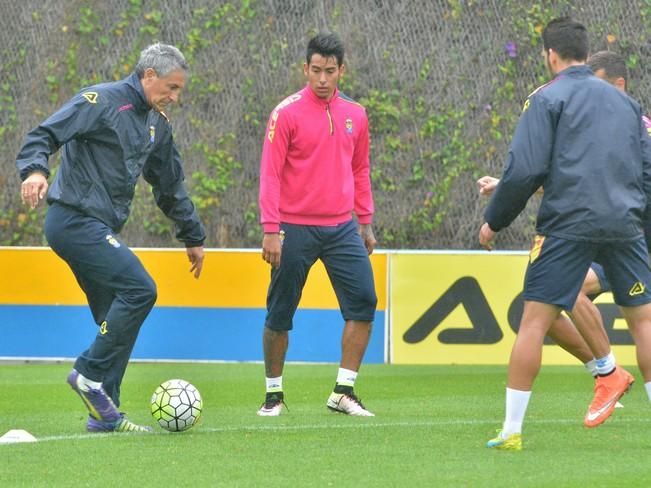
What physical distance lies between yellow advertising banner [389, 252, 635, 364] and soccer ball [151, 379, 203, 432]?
18.1ft

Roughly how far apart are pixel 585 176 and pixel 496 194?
Result: 1.36 ft

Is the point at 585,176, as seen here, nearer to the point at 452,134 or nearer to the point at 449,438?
the point at 449,438

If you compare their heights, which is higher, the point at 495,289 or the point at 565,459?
the point at 565,459

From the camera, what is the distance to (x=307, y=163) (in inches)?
325

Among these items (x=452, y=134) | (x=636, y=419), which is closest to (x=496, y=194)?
(x=636, y=419)

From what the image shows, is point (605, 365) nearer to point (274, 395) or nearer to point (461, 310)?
point (274, 395)

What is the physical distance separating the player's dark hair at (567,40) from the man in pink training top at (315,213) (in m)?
1.97

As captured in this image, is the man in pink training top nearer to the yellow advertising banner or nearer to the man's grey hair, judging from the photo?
the man's grey hair

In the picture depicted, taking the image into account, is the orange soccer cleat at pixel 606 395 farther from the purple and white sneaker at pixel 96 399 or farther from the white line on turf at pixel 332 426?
the purple and white sneaker at pixel 96 399

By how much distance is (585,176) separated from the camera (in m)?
6.23

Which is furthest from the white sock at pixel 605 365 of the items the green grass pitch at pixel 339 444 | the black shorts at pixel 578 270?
the black shorts at pixel 578 270

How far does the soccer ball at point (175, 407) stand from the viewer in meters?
7.10

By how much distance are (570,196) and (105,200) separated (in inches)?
98.3

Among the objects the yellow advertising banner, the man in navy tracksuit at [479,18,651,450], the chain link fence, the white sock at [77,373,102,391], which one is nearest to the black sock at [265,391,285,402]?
the white sock at [77,373,102,391]
